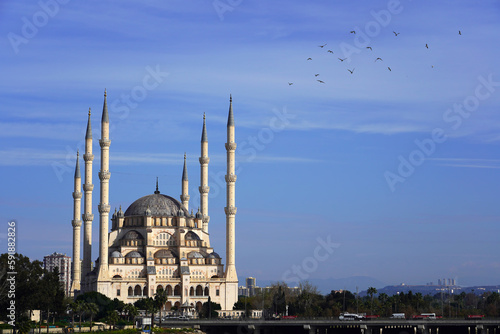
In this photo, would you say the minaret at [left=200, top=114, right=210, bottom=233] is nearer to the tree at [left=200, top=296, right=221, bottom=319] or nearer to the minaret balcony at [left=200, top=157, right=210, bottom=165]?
the minaret balcony at [left=200, top=157, right=210, bottom=165]

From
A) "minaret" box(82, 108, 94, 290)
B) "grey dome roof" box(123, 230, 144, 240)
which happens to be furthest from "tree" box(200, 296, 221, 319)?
"minaret" box(82, 108, 94, 290)

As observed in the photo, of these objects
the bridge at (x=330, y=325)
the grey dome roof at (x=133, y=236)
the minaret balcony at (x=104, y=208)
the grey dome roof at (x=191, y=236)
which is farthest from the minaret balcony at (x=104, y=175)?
the bridge at (x=330, y=325)

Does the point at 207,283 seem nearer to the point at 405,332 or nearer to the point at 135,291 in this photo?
the point at 135,291

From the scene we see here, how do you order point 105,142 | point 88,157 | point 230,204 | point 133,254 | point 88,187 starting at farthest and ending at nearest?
point 88,157, point 88,187, point 133,254, point 230,204, point 105,142

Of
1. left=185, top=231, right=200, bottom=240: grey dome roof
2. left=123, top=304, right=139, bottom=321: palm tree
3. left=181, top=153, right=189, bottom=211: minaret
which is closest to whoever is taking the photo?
left=123, top=304, right=139, bottom=321: palm tree

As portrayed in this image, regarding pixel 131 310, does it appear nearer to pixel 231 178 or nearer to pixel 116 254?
pixel 116 254

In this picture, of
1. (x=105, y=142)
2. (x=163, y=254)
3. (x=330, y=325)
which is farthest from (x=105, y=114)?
(x=330, y=325)
